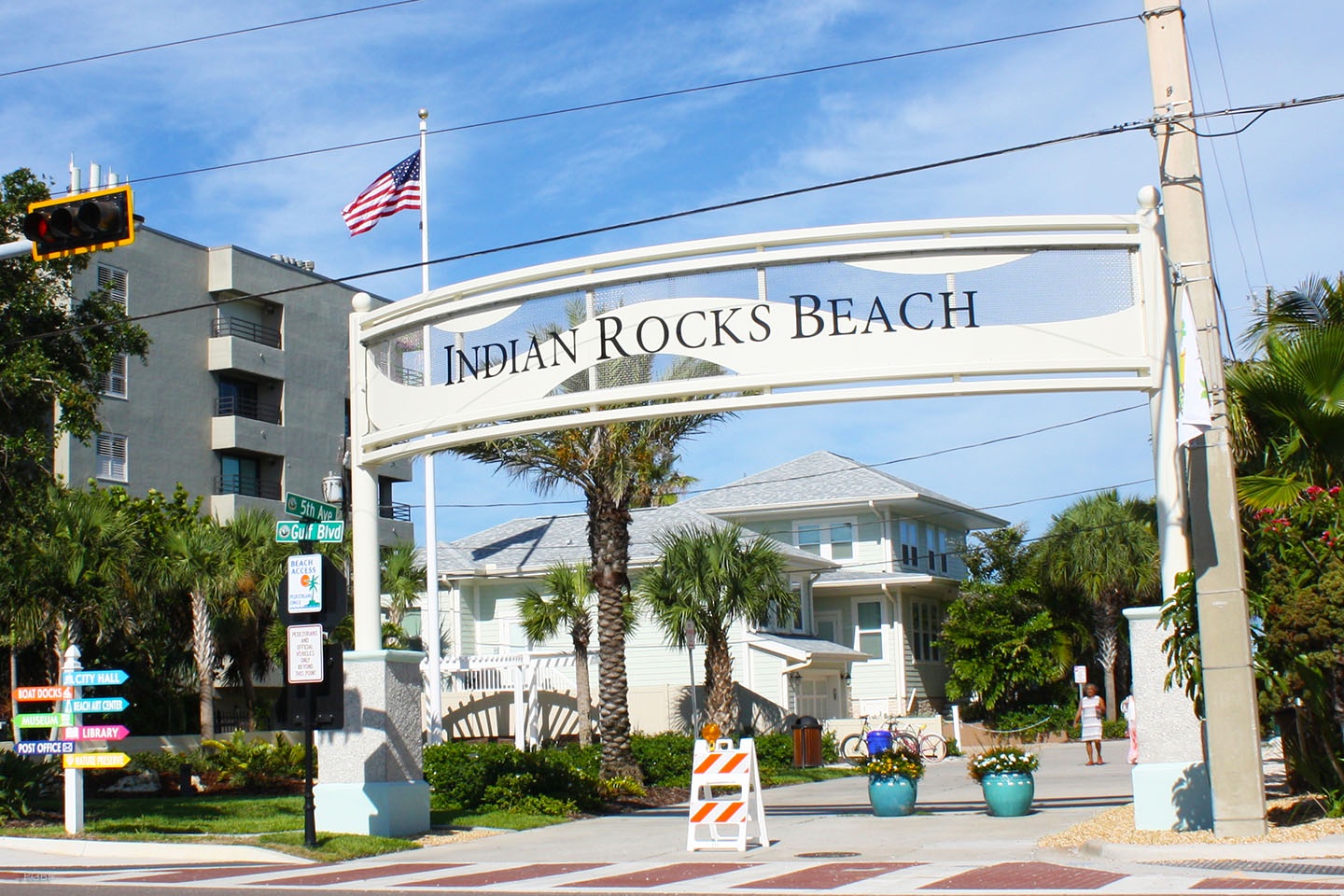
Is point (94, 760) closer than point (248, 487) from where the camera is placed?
Yes

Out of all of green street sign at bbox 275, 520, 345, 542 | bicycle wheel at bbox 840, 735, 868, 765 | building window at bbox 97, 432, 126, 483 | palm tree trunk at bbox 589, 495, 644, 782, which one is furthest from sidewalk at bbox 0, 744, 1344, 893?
building window at bbox 97, 432, 126, 483

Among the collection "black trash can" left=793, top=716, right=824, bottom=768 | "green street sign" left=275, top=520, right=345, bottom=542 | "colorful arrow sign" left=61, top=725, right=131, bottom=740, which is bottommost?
"black trash can" left=793, top=716, right=824, bottom=768

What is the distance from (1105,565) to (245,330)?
26.9 meters

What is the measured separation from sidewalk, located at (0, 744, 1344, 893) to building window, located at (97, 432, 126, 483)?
24.0 metres

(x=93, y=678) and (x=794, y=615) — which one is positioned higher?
(x=794, y=615)

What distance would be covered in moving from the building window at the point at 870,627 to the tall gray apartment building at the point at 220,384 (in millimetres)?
15877

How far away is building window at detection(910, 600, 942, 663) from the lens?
42.7 m

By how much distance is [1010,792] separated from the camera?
15867 millimetres

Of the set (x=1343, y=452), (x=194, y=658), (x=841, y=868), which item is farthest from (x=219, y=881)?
(x=194, y=658)

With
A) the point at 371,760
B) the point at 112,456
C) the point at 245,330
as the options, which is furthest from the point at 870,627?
the point at 371,760

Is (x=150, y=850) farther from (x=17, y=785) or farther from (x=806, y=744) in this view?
(x=806, y=744)

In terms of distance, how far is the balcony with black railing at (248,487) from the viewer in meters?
41.8

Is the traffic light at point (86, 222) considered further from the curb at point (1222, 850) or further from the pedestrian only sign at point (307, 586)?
the curb at point (1222, 850)

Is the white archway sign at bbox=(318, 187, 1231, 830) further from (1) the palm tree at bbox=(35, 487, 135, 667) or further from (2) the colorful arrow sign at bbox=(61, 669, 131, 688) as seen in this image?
(1) the palm tree at bbox=(35, 487, 135, 667)
